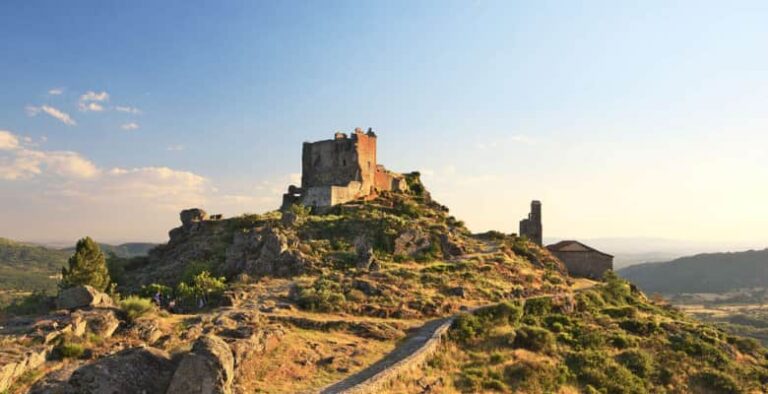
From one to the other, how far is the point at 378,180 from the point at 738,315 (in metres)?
123

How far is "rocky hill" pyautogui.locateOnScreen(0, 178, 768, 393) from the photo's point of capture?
1616cm

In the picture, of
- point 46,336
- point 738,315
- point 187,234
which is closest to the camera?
point 46,336

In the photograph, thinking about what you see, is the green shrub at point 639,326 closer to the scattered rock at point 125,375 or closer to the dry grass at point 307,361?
the dry grass at point 307,361

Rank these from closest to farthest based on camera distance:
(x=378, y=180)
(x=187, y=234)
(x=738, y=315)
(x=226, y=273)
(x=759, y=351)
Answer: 1. (x=226, y=273)
2. (x=759, y=351)
3. (x=187, y=234)
4. (x=378, y=180)
5. (x=738, y=315)

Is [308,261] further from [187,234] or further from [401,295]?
[187,234]

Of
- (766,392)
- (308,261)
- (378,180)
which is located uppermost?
(378,180)

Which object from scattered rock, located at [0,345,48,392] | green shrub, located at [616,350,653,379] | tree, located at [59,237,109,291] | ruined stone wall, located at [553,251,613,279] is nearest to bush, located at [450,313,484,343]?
green shrub, located at [616,350,653,379]

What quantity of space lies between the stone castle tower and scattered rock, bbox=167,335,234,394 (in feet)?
171

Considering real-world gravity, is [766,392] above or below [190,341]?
below

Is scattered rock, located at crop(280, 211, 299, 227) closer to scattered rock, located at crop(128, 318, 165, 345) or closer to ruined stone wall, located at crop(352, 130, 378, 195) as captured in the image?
ruined stone wall, located at crop(352, 130, 378, 195)

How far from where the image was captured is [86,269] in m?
31.2

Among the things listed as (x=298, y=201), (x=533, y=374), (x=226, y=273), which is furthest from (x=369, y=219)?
(x=533, y=374)

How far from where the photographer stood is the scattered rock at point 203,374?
1397 centimetres

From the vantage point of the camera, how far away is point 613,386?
25.0 meters
